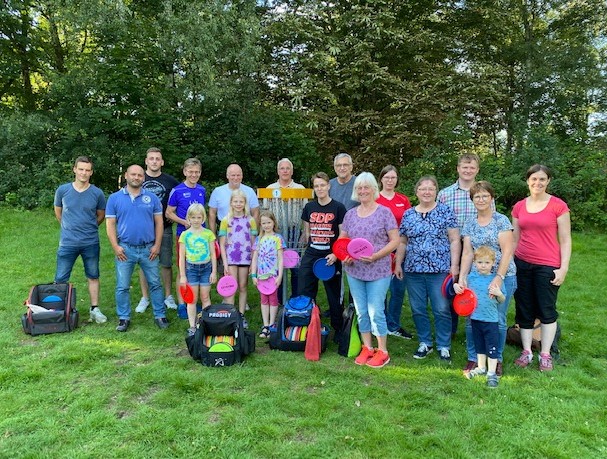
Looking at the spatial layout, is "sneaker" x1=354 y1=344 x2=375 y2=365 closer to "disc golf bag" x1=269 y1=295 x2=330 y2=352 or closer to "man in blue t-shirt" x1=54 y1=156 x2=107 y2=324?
"disc golf bag" x1=269 y1=295 x2=330 y2=352

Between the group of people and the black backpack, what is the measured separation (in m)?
0.58

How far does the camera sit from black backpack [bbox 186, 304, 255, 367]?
12.7 ft

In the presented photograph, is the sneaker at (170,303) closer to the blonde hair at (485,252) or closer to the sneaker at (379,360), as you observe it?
the sneaker at (379,360)

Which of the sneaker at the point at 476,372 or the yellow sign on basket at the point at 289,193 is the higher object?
the yellow sign on basket at the point at 289,193

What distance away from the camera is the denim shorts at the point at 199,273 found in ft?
15.2

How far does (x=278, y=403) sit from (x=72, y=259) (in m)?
3.08

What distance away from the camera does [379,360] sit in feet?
12.9

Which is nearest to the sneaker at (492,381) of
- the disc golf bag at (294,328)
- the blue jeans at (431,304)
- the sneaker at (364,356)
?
the blue jeans at (431,304)

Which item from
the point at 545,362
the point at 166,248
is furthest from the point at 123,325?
the point at 545,362

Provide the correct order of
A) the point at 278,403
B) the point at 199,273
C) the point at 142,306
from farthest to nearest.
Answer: the point at 142,306 → the point at 199,273 → the point at 278,403

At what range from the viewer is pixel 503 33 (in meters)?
13.0

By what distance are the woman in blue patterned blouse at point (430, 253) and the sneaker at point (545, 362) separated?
2.48 ft

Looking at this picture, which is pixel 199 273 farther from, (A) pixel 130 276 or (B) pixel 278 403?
(B) pixel 278 403

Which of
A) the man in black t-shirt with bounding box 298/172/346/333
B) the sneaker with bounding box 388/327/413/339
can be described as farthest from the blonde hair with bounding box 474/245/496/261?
the sneaker with bounding box 388/327/413/339
